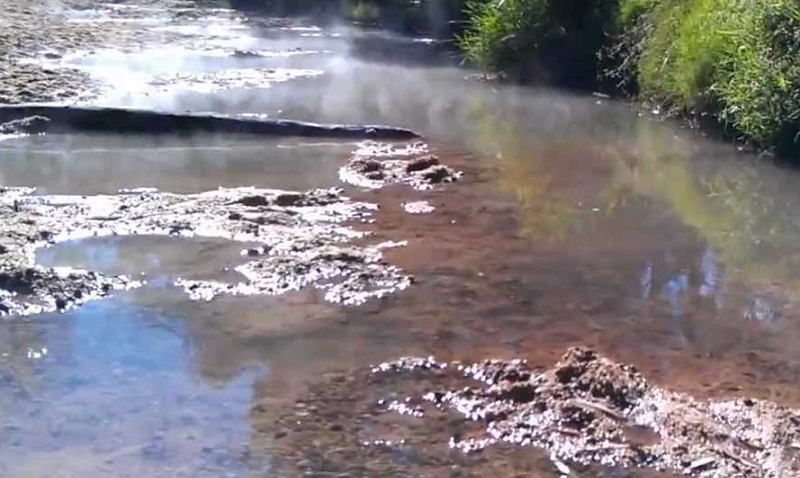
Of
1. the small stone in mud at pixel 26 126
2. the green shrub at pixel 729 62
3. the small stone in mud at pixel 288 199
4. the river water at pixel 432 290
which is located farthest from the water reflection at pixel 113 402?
the green shrub at pixel 729 62

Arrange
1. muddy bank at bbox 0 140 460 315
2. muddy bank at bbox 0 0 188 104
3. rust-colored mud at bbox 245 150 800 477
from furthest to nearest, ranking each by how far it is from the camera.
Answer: muddy bank at bbox 0 0 188 104 < muddy bank at bbox 0 140 460 315 < rust-colored mud at bbox 245 150 800 477

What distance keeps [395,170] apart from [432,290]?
349 cm

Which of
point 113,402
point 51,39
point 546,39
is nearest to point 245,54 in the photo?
point 51,39

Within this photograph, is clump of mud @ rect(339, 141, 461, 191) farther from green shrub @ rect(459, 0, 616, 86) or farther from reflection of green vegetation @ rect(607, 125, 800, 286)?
green shrub @ rect(459, 0, 616, 86)

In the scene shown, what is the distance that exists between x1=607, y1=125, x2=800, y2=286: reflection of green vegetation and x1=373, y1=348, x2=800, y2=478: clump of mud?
2720 mm

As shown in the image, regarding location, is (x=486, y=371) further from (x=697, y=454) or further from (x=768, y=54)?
(x=768, y=54)

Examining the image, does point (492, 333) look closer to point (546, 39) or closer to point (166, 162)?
point (166, 162)

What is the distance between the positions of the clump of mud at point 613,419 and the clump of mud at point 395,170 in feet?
14.2

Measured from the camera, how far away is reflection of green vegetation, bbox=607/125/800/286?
354 inches

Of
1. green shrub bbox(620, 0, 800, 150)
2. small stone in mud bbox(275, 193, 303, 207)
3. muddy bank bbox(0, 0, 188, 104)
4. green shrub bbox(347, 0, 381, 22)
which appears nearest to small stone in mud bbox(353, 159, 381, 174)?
small stone in mud bbox(275, 193, 303, 207)

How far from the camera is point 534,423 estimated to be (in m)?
5.66

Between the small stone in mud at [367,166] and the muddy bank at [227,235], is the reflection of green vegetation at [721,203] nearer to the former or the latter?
the small stone in mud at [367,166]

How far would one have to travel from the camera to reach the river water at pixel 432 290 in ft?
19.0

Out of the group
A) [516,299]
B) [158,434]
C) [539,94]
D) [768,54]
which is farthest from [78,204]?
[539,94]
